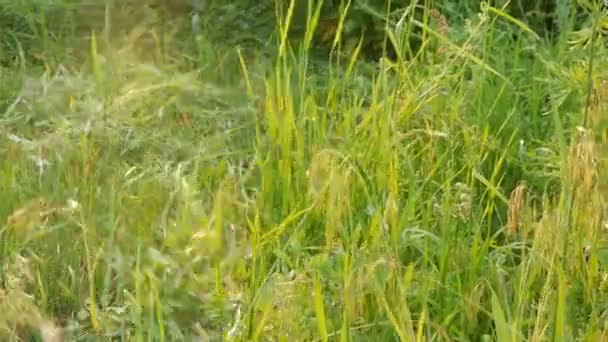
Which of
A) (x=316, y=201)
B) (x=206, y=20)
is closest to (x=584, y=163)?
(x=316, y=201)

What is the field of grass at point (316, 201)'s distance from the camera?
2.03 meters

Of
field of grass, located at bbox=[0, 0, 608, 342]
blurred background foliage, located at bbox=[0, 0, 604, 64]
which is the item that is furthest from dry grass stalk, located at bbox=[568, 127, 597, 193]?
blurred background foliage, located at bbox=[0, 0, 604, 64]

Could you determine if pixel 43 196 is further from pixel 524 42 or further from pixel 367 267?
pixel 524 42

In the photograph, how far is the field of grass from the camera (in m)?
2.03

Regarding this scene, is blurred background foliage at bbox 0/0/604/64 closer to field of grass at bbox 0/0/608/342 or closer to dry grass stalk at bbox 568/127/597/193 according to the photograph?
field of grass at bbox 0/0/608/342

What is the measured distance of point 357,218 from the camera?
2402 millimetres

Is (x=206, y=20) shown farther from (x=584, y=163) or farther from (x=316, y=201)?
(x=584, y=163)

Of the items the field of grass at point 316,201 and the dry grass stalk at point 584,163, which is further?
the field of grass at point 316,201

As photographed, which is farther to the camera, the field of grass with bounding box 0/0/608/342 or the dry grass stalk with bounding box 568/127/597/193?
the field of grass with bounding box 0/0/608/342

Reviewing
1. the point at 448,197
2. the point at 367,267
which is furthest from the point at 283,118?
the point at 367,267

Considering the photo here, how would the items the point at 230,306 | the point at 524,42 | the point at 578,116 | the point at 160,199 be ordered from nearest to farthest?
the point at 230,306, the point at 578,116, the point at 160,199, the point at 524,42

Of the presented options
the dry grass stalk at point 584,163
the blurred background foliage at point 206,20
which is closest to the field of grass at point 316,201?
the dry grass stalk at point 584,163

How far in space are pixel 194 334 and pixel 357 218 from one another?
43cm

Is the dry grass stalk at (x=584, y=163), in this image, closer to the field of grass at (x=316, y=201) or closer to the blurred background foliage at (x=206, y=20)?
the field of grass at (x=316, y=201)
